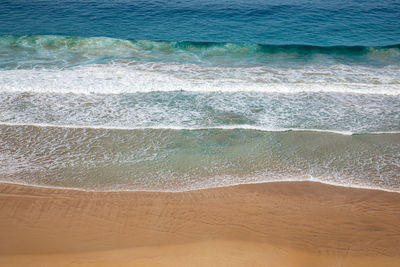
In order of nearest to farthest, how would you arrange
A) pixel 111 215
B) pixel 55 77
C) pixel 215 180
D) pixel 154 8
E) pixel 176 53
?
1. pixel 111 215
2. pixel 215 180
3. pixel 55 77
4. pixel 176 53
5. pixel 154 8

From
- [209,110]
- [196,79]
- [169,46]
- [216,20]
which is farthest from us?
[216,20]

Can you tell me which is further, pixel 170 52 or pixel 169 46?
pixel 169 46

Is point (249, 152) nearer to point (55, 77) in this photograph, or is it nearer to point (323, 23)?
point (55, 77)

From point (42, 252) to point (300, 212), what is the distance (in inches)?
182

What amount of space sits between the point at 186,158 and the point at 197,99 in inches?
139

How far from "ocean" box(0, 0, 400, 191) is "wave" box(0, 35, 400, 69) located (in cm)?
9

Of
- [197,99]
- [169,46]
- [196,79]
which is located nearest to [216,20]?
[169,46]

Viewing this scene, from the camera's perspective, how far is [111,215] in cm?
579

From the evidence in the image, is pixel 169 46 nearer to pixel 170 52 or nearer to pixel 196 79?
pixel 170 52

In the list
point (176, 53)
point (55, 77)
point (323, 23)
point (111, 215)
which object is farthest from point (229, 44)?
point (111, 215)

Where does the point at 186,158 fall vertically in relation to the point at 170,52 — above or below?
below

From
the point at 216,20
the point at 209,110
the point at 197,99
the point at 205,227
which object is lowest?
the point at 205,227

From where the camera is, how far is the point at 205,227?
560cm

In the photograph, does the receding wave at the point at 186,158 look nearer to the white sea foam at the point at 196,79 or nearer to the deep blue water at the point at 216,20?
the white sea foam at the point at 196,79
